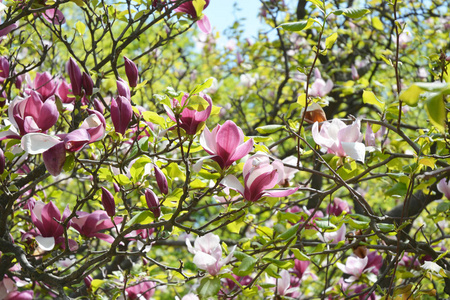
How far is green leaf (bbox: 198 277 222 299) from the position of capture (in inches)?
46.9

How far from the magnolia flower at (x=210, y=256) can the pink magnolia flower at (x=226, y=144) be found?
10.4 inches

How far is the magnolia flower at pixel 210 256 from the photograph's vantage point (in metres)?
1.23

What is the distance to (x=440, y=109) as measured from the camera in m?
0.57

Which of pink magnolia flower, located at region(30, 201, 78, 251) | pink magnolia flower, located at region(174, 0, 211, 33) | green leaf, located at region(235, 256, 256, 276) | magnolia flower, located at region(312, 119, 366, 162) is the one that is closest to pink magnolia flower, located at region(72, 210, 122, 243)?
pink magnolia flower, located at region(30, 201, 78, 251)

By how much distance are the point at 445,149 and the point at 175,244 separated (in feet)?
5.51

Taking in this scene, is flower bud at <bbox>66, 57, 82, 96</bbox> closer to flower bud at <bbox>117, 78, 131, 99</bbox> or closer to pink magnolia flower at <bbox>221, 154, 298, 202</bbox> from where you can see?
flower bud at <bbox>117, 78, 131, 99</bbox>

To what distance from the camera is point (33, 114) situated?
44.3 inches

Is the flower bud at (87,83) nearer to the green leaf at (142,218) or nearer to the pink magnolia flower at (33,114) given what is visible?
the pink magnolia flower at (33,114)

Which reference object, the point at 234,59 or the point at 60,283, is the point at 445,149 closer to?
the point at 60,283

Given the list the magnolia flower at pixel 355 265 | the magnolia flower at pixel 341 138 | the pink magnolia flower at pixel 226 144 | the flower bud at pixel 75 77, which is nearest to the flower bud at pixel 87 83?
the flower bud at pixel 75 77

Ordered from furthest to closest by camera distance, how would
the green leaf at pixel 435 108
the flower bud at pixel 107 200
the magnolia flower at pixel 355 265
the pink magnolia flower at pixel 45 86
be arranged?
the magnolia flower at pixel 355 265
the pink magnolia flower at pixel 45 86
the flower bud at pixel 107 200
the green leaf at pixel 435 108

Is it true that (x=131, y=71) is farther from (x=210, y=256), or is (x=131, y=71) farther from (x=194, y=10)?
(x=210, y=256)

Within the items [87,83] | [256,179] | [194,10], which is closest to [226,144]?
[256,179]

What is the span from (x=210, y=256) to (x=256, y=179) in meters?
0.27
